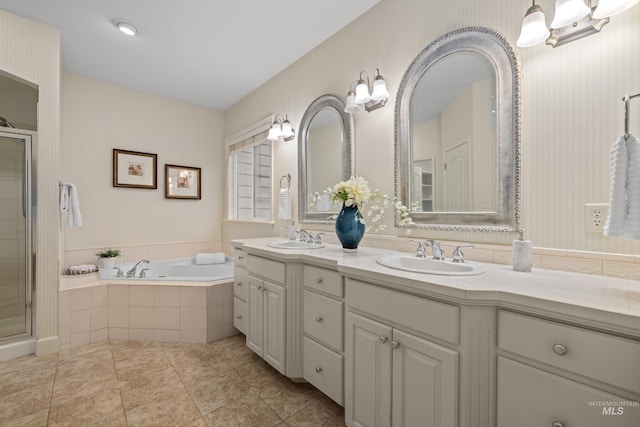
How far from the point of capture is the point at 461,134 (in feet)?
4.88

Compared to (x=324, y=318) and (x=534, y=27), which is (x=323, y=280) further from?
(x=534, y=27)

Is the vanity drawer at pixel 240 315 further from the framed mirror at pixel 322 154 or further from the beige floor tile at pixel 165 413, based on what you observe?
the framed mirror at pixel 322 154

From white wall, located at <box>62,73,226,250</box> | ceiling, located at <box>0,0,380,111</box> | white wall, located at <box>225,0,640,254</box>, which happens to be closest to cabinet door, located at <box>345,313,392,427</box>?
white wall, located at <box>225,0,640,254</box>

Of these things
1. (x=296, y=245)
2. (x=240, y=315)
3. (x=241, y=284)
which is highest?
(x=296, y=245)

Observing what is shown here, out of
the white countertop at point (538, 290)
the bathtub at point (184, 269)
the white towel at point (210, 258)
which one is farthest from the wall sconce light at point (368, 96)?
the white towel at point (210, 258)

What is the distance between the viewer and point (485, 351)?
90 centimetres

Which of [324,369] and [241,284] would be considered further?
[241,284]

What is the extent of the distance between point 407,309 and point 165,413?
1.43m

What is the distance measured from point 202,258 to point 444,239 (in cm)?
281

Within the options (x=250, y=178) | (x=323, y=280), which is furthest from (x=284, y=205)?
(x=323, y=280)

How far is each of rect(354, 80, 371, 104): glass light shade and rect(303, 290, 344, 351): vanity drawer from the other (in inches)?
49.1

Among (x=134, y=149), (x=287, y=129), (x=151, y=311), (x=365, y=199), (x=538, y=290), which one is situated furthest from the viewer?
(x=134, y=149)

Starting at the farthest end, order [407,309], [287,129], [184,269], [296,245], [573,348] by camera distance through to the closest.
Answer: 1. [184,269]
2. [287,129]
3. [296,245]
4. [407,309]
5. [573,348]

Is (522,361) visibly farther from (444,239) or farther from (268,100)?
(268,100)
